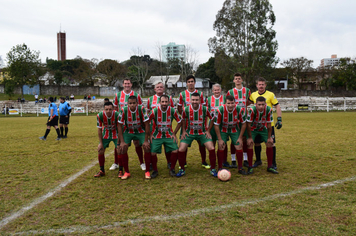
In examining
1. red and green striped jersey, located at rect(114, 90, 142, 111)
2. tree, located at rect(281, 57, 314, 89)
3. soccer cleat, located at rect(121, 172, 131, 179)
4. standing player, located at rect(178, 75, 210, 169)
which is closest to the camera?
soccer cleat, located at rect(121, 172, 131, 179)

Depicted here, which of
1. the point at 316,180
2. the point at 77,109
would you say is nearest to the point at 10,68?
the point at 77,109

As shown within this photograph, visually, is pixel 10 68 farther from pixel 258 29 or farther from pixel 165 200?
pixel 165 200

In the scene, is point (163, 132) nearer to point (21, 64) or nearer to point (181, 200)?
point (181, 200)

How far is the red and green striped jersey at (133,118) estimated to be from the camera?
5.46 meters

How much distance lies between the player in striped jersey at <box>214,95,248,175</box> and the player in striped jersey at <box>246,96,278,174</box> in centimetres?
22

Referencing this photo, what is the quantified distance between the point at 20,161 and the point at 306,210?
735 cm

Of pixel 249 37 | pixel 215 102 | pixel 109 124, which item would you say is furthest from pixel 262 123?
pixel 249 37

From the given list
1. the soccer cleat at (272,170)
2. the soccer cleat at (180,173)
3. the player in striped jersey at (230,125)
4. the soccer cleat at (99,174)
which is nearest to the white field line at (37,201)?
the soccer cleat at (99,174)

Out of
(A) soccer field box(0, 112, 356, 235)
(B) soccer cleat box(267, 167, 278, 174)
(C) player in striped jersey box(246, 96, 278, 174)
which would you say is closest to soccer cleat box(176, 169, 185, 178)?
(A) soccer field box(0, 112, 356, 235)

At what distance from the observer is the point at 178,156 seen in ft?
18.1

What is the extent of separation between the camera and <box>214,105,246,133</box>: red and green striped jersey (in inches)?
217

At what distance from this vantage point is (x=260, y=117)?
18.4 feet

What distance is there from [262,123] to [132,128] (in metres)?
3.04

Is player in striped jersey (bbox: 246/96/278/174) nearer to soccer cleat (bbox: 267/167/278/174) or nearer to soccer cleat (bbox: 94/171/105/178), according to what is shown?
soccer cleat (bbox: 267/167/278/174)
